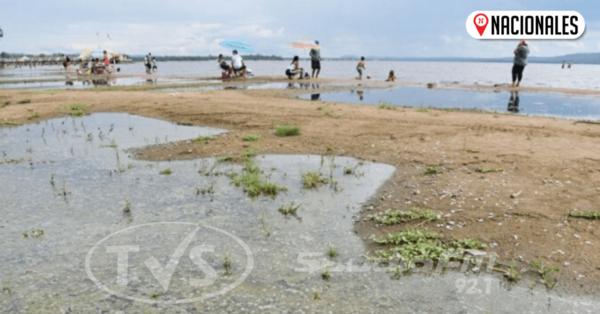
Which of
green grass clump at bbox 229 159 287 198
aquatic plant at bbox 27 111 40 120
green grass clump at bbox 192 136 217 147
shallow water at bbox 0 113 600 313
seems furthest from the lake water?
green grass clump at bbox 229 159 287 198

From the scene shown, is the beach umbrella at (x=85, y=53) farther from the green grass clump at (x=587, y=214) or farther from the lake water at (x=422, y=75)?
the green grass clump at (x=587, y=214)

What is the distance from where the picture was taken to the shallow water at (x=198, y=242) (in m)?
4.75

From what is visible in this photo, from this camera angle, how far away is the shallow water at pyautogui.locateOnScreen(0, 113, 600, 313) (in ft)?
15.6

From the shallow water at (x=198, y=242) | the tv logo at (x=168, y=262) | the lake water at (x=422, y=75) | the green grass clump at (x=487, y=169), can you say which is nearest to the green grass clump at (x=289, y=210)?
the shallow water at (x=198, y=242)

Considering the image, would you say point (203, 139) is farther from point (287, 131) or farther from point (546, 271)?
point (546, 271)

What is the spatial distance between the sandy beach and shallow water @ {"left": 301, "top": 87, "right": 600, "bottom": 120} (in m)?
4.78

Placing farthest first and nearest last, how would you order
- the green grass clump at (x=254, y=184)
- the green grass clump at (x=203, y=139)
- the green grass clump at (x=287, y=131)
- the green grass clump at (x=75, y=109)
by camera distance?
the green grass clump at (x=75, y=109) → the green grass clump at (x=287, y=131) → the green grass clump at (x=203, y=139) → the green grass clump at (x=254, y=184)

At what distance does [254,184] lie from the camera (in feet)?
28.5

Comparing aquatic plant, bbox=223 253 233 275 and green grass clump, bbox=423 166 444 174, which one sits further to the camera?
green grass clump, bbox=423 166 444 174

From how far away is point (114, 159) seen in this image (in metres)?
10.7

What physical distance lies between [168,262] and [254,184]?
332 centimetres

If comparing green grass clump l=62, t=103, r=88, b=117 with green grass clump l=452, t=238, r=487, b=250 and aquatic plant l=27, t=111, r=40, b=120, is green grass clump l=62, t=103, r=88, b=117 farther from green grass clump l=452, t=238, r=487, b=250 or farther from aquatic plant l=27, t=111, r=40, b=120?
green grass clump l=452, t=238, r=487, b=250

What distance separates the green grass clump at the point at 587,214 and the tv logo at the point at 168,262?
548 cm

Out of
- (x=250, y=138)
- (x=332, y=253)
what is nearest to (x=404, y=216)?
(x=332, y=253)
